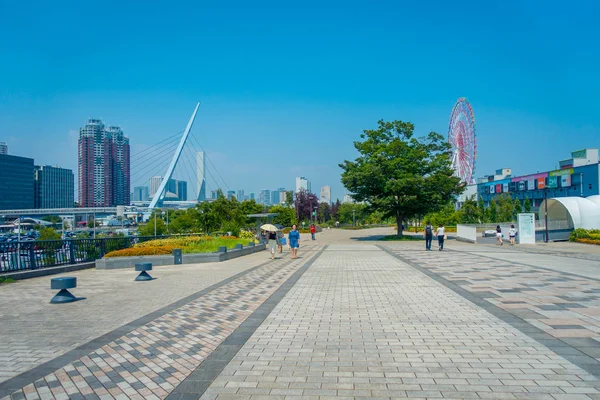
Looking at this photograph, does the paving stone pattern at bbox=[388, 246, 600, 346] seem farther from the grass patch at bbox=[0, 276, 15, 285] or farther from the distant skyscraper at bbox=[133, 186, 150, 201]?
the distant skyscraper at bbox=[133, 186, 150, 201]

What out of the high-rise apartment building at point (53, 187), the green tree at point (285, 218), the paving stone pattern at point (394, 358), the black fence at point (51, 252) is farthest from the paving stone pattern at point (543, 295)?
the high-rise apartment building at point (53, 187)

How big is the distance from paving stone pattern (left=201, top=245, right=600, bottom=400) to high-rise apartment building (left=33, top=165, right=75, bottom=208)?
335 ft

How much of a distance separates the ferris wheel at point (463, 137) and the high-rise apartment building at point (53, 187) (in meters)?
80.1

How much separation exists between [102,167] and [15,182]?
Result: 16.4 meters

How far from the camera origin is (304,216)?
254 feet

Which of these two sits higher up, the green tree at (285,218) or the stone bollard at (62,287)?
the green tree at (285,218)

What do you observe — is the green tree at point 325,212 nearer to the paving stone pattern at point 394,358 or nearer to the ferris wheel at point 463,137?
the ferris wheel at point 463,137

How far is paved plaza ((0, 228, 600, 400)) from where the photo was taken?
182 inches

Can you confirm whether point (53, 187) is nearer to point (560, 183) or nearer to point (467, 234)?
point (467, 234)

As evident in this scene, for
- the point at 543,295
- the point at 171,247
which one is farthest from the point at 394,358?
the point at 171,247

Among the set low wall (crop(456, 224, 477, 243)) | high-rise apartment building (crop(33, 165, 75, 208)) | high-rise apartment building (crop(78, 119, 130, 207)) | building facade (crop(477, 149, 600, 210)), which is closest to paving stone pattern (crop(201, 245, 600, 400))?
low wall (crop(456, 224, 477, 243))

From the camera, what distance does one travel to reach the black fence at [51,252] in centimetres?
1364

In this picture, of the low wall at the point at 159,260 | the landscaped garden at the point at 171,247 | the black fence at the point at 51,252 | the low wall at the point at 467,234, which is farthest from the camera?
the low wall at the point at 467,234

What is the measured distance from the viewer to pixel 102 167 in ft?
309
